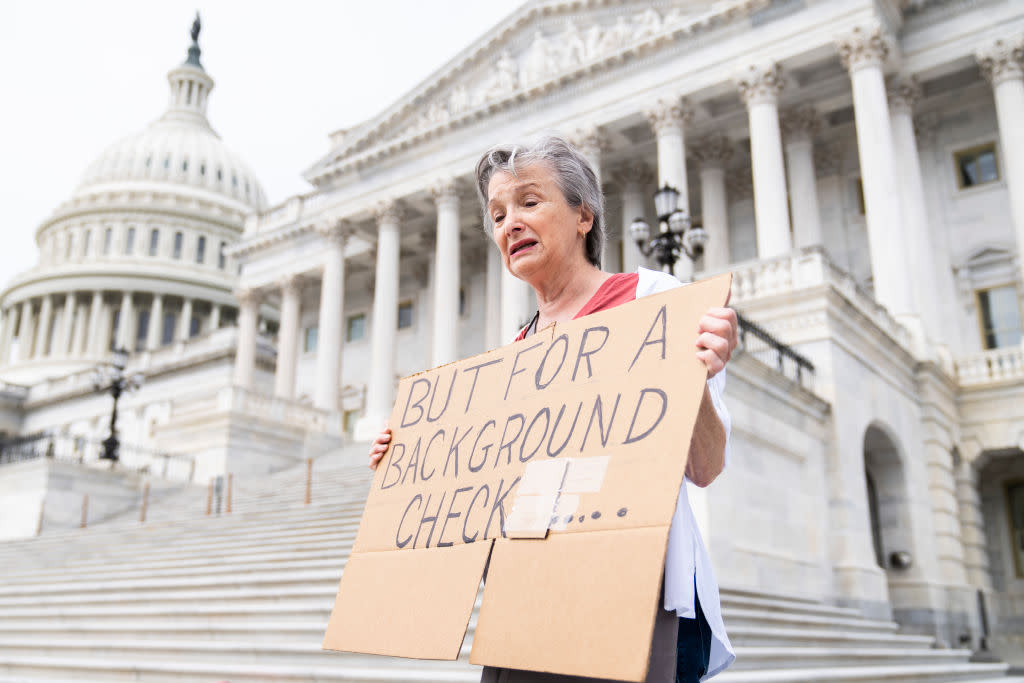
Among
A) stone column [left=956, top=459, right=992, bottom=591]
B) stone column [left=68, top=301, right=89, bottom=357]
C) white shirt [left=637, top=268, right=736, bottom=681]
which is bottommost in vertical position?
white shirt [left=637, top=268, right=736, bottom=681]

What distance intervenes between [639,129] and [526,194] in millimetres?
30730

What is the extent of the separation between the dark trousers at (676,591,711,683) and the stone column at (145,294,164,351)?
8182cm

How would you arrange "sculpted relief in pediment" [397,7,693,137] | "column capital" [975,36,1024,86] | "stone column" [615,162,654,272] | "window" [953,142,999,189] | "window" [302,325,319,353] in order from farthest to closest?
"window" [302,325,319,353] < "stone column" [615,162,654,272] < "sculpted relief in pediment" [397,7,693,137] < "window" [953,142,999,189] < "column capital" [975,36,1024,86]

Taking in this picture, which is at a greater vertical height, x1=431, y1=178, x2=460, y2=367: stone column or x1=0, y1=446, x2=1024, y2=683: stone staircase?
x1=431, y1=178, x2=460, y2=367: stone column

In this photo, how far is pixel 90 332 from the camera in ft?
262

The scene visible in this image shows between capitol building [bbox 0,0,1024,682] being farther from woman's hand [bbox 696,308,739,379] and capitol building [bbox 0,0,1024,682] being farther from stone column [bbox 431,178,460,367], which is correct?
woman's hand [bbox 696,308,739,379]

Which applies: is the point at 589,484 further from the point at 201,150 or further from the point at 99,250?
the point at 201,150

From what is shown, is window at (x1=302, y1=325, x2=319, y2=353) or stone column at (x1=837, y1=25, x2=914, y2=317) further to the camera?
window at (x1=302, y1=325, x2=319, y2=353)

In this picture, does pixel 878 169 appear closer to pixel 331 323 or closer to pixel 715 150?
pixel 715 150

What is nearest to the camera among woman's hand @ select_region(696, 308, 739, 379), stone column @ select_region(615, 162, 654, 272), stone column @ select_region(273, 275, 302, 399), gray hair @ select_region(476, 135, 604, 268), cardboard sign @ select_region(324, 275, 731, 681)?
cardboard sign @ select_region(324, 275, 731, 681)

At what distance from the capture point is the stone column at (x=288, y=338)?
3997cm

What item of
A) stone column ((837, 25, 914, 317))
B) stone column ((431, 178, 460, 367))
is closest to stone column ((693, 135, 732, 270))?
stone column ((837, 25, 914, 317))

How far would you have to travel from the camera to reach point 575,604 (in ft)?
7.52

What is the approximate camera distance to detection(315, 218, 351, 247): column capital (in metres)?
38.2
